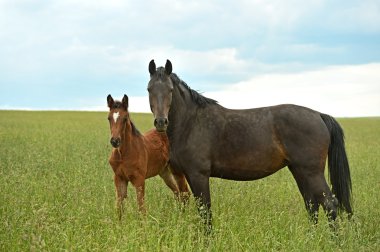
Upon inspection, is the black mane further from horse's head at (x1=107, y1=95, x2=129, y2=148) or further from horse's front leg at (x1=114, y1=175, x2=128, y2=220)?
horse's front leg at (x1=114, y1=175, x2=128, y2=220)

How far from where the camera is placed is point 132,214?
6273 millimetres

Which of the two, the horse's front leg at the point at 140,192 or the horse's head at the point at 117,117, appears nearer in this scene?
the horse's head at the point at 117,117

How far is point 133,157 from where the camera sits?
279 inches

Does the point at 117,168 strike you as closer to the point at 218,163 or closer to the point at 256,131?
the point at 218,163

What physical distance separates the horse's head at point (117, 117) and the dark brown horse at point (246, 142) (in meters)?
0.71

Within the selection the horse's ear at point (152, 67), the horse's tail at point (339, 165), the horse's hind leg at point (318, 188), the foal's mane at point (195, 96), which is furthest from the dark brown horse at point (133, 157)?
the horse's tail at point (339, 165)

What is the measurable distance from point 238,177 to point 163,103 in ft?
6.17

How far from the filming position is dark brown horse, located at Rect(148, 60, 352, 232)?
6656mm

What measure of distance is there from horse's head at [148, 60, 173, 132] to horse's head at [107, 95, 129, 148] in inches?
24.1

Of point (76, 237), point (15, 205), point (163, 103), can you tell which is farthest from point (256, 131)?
point (15, 205)

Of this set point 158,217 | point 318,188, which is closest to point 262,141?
point 318,188

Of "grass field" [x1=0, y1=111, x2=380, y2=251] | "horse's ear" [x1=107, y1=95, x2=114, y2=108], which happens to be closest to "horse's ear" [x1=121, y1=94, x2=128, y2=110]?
"horse's ear" [x1=107, y1=95, x2=114, y2=108]

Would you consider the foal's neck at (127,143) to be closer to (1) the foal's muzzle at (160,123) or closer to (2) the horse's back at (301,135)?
(1) the foal's muzzle at (160,123)

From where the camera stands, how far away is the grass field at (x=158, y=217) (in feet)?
17.7
